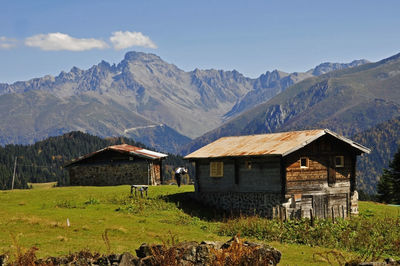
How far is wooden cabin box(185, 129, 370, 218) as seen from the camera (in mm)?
41500

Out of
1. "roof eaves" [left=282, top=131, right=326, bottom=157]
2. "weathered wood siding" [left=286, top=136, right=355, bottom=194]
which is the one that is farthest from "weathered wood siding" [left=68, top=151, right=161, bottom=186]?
"roof eaves" [left=282, top=131, right=326, bottom=157]

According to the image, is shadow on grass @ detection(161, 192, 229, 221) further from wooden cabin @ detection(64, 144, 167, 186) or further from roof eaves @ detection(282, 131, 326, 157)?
wooden cabin @ detection(64, 144, 167, 186)

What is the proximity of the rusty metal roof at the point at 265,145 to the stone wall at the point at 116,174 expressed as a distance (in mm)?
16116

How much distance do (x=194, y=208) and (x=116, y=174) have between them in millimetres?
22121

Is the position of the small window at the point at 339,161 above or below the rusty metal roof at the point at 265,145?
below

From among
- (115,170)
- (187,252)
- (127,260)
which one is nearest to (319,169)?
(187,252)

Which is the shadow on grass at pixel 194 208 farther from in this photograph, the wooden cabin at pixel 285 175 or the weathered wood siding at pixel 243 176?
the weathered wood siding at pixel 243 176

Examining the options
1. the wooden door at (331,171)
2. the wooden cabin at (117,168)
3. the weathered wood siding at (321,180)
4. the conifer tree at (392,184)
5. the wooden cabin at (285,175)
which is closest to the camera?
the wooden cabin at (285,175)

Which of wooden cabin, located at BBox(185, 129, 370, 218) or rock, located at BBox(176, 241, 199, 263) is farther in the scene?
wooden cabin, located at BBox(185, 129, 370, 218)

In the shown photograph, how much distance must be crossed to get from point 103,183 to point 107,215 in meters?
26.5

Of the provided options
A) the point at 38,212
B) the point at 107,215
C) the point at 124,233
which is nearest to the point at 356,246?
the point at 124,233

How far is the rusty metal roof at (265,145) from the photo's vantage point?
1647 inches

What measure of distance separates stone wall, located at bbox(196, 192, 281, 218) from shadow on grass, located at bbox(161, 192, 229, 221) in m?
0.67

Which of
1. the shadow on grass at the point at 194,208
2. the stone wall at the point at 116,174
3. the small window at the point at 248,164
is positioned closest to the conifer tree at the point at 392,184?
the stone wall at the point at 116,174
